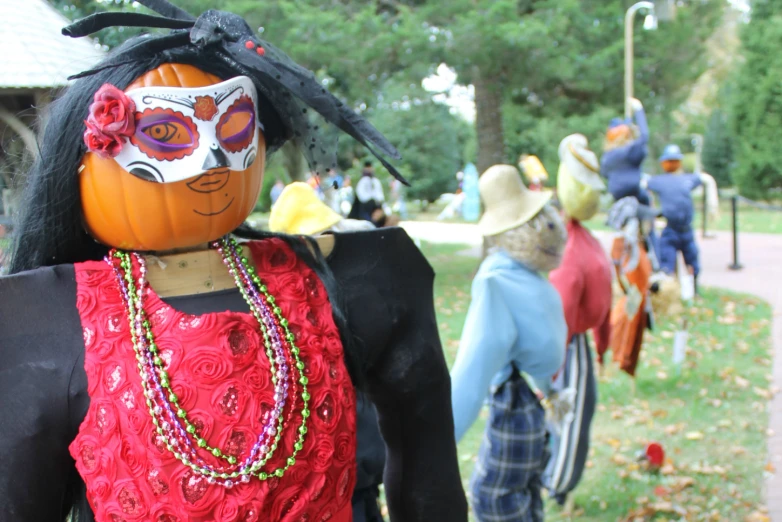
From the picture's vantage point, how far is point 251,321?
1617 millimetres

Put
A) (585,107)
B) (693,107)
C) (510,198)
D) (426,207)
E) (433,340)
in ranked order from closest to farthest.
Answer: (433,340) → (510,198) → (585,107) → (426,207) → (693,107)

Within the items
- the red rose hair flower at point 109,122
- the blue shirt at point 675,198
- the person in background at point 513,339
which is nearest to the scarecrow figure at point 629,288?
the person in background at point 513,339

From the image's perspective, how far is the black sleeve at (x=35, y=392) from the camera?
1479mm

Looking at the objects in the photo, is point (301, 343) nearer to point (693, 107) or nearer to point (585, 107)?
point (585, 107)

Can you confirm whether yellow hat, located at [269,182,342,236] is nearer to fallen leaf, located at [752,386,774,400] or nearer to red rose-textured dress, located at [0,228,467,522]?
red rose-textured dress, located at [0,228,467,522]

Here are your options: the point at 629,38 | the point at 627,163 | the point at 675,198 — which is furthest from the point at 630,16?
the point at 627,163

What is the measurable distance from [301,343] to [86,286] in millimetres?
446

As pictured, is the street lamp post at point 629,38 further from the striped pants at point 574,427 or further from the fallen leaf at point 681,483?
the striped pants at point 574,427

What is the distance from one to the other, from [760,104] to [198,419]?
993 inches

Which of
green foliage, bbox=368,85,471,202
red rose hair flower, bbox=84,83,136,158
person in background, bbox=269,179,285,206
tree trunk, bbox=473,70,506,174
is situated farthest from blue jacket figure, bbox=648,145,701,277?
green foliage, bbox=368,85,471,202

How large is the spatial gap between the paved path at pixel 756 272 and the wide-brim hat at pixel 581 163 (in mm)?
2049

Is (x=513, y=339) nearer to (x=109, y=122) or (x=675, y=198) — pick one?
(x=109, y=122)

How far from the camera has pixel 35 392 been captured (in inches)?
58.2

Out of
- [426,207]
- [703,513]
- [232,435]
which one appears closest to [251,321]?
[232,435]
